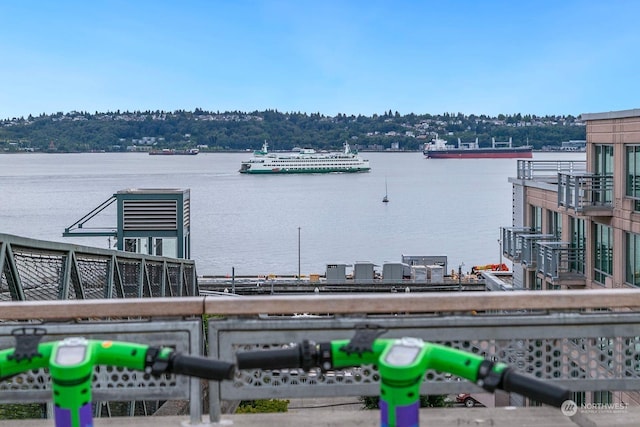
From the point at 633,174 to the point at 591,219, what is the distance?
2812 mm

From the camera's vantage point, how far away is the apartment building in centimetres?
2386

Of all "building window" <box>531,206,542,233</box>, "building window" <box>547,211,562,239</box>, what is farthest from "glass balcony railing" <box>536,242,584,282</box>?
"building window" <box>531,206,542,233</box>

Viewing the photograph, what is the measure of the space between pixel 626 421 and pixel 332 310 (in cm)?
181

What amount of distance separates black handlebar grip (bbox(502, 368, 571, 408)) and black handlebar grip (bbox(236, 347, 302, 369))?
780 mm

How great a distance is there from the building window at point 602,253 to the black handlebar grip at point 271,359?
902 inches

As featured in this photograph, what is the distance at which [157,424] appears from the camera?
17.6 ft

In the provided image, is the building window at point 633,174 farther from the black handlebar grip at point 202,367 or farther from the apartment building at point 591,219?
the black handlebar grip at point 202,367

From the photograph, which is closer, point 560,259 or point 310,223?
point 560,259

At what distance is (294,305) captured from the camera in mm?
5371

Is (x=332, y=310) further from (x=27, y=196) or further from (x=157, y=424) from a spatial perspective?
(x=27, y=196)

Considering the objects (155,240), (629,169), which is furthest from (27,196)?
(629,169)

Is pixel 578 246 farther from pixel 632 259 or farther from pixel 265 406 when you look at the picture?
pixel 265 406

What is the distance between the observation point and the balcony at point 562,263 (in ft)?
90.2

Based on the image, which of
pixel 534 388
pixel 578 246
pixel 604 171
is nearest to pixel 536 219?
pixel 578 246
